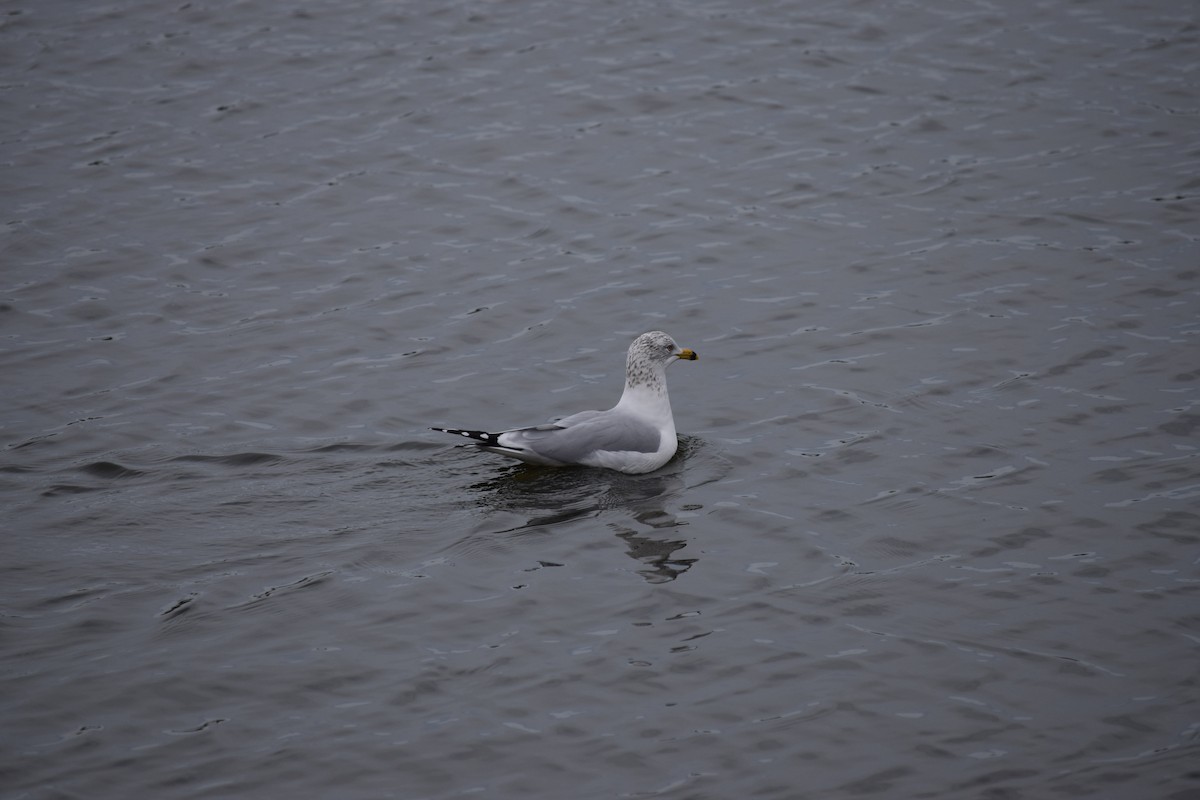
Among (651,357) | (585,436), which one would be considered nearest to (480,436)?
(585,436)

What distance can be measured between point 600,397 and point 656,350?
942 mm

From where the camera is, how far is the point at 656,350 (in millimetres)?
11242

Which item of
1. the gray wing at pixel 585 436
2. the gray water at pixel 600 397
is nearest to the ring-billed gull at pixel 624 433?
the gray wing at pixel 585 436

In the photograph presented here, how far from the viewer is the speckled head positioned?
1117 cm

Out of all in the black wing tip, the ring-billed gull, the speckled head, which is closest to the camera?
the black wing tip

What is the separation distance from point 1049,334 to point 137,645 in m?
8.59

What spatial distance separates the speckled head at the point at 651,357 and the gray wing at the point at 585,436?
428 mm

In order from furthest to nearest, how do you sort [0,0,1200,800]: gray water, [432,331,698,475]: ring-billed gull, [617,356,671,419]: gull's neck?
[617,356,671,419]: gull's neck < [432,331,698,475]: ring-billed gull < [0,0,1200,800]: gray water

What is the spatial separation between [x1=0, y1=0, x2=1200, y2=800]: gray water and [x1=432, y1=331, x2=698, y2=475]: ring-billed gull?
0.25 m

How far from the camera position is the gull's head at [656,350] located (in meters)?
11.2

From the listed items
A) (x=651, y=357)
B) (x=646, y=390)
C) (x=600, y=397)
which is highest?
(x=651, y=357)

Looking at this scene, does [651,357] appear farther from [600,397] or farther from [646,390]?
[600,397]

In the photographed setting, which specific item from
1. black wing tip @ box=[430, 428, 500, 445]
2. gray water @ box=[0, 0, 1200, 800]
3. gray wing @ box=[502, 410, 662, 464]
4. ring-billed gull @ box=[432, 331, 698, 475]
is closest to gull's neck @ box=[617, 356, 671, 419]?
ring-billed gull @ box=[432, 331, 698, 475]

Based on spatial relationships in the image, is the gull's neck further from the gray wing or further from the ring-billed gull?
the gray wing
